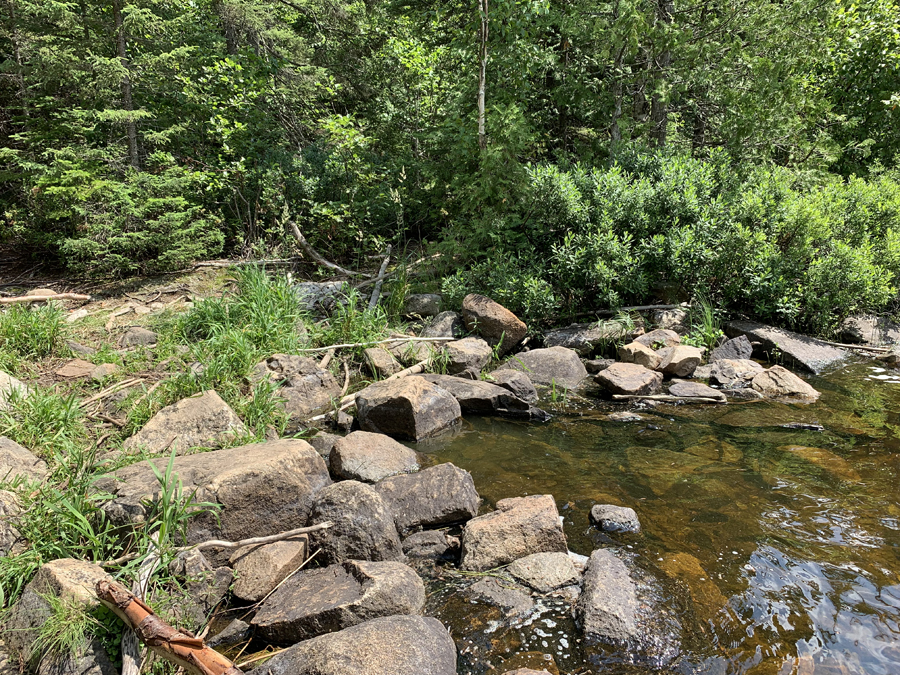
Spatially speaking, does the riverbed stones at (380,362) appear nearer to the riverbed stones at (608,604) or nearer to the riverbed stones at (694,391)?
the riverbed stones at (694,391)

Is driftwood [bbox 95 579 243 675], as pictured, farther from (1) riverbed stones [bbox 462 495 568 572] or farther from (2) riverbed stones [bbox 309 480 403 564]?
(1) riverbed stones [bbox 462 495 568 572]

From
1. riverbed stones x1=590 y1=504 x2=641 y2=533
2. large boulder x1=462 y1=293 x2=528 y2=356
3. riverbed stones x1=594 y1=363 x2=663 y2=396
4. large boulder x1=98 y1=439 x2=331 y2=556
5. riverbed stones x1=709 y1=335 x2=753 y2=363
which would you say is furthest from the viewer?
large boulder x1=462 y1=293 x2=528 y2=356

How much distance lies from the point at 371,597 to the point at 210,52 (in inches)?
474

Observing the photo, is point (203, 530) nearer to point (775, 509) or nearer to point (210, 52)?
point (775, 509)

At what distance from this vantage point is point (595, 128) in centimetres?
1065

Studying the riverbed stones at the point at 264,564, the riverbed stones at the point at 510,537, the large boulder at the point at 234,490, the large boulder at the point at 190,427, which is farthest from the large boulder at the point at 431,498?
the large boulder at the point at 190,427

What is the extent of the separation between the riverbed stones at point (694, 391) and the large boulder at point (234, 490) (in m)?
4.08

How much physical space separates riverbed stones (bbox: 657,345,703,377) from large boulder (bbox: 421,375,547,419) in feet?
5.96

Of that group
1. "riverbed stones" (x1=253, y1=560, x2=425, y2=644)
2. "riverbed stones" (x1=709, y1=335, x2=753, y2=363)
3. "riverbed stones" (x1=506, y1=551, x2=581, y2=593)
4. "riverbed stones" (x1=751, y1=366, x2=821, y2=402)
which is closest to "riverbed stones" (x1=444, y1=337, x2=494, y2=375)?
"riverbed stones" (x1=709, y1=335, x2=753, y2=363)

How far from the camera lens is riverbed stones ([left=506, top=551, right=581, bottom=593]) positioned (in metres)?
3.35

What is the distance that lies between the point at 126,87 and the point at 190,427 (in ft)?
22.1

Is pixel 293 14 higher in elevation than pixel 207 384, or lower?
higher

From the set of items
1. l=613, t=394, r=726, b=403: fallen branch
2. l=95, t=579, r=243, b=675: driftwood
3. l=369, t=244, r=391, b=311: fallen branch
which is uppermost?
l=369, t=244, r=391, b=311: fallen branch

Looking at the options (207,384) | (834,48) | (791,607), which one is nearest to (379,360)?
(207,384)
